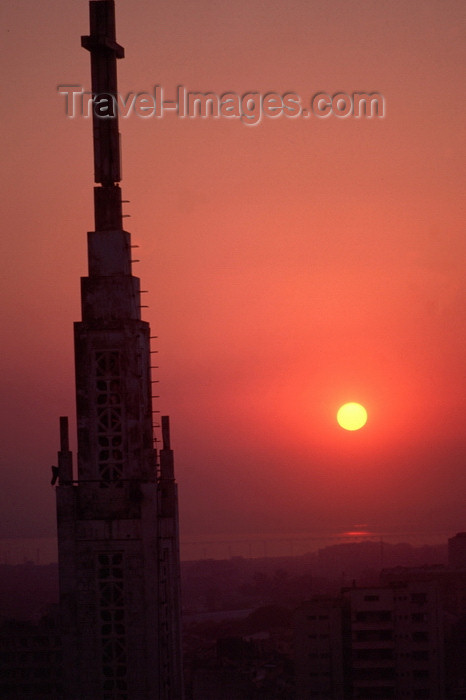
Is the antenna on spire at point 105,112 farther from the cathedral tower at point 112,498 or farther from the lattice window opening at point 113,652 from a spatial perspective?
the lattice window opening at point 113,652

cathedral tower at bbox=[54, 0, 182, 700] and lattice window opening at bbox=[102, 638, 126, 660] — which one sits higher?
cathedral tower at bbox=[54, 0, 182, 700]

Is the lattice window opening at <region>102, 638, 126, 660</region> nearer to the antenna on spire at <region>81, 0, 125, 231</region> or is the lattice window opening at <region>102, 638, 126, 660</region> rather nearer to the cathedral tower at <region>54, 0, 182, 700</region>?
the cathedral tower at <region>54, 0, 182, 700</region>

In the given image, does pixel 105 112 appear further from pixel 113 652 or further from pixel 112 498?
pixel 113 652

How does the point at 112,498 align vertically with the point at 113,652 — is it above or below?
above

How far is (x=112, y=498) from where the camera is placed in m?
19.4

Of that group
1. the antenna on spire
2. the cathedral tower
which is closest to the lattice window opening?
the cathedral tower

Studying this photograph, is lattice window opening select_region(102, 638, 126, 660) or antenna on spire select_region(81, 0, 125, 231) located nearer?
lattice window opening select_region(102, 638, 126, 660)

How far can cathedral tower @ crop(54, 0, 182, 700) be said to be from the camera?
19.0m

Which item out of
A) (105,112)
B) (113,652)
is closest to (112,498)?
(113,652)

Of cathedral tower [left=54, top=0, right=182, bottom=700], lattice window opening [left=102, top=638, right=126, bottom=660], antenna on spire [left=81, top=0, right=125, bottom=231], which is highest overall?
antenna on spire [left=81, top=0, right=125, bottom=231]

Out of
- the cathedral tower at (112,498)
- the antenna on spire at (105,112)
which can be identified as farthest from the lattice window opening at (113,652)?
the antenna on spire at (105,112)

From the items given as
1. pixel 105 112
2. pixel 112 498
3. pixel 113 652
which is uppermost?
pixel 105 112

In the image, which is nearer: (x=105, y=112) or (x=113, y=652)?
(x=113, y=652)

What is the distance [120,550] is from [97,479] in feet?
4.04
